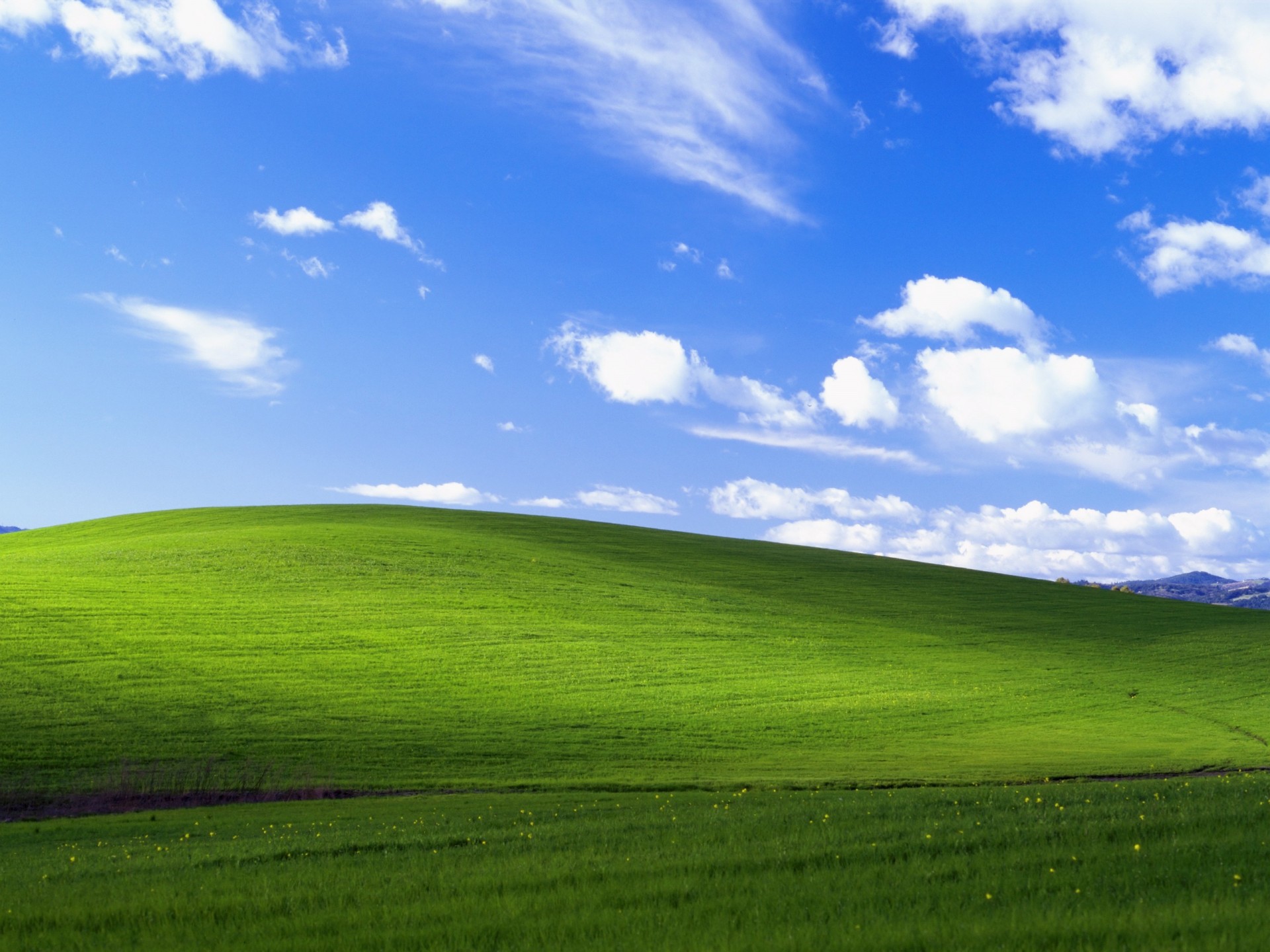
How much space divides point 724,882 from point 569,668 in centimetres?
2749

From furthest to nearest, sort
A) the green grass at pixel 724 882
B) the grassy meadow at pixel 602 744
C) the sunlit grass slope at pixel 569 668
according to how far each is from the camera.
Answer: the sunlit grass slope at pixel 569 668 < the grassy meadow at pixel 602 744 < the green grass at pixel 724 882

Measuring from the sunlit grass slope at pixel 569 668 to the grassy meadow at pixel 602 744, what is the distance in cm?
22

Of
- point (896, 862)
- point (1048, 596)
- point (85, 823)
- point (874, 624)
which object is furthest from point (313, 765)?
point (1048, 596)

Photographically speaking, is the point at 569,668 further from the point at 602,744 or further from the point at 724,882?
the point at 724,882

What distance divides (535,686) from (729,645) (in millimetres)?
11283

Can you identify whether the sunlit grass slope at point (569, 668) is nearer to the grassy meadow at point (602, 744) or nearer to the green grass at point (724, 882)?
the grassy meadow at point (602, 744)

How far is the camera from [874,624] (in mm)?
49562

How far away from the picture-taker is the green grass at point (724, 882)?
6914mm

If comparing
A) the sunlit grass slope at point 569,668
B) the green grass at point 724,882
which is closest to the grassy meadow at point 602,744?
the green grass at point 724,882

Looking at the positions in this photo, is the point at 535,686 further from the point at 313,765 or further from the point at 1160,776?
the point at 1160,776

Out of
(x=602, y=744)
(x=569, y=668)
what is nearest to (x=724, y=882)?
(x=602, y=744)

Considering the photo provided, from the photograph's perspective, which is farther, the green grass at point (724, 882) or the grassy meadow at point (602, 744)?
the grassy meadow at point (602, 744)

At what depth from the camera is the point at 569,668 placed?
117 ft

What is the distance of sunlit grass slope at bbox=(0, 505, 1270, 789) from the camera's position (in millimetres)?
25891
